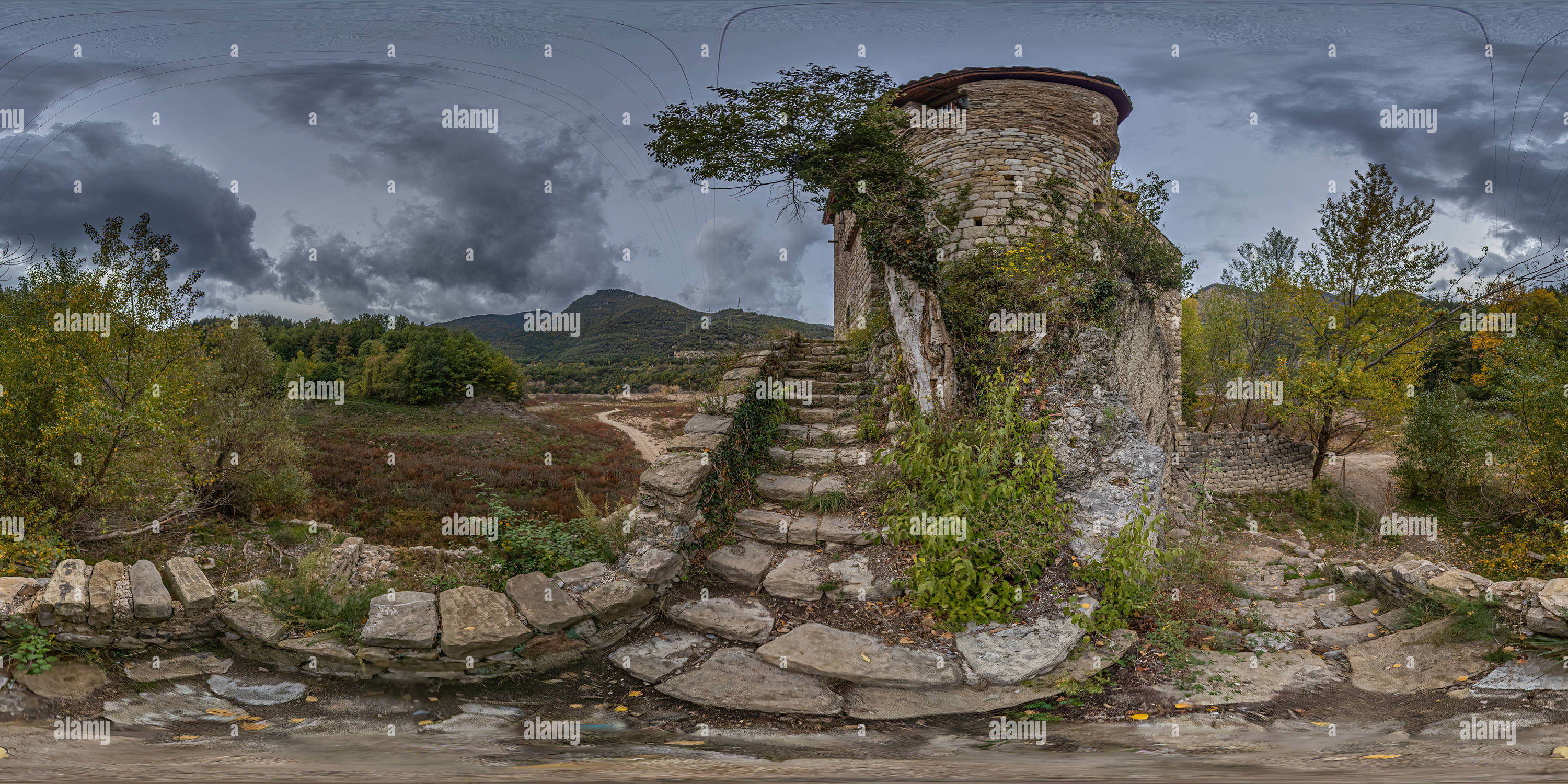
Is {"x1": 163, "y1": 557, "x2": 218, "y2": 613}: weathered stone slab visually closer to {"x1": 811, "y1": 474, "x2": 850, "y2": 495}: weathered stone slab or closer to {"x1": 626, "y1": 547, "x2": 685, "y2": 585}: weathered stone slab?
{"x1": 626, "y1": 547, "x2": 685, "y2": 585}: weathered stone slab

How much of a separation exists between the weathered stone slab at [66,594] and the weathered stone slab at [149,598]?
0.25 metres

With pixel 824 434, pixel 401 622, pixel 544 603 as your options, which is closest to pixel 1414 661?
pixel 824 434

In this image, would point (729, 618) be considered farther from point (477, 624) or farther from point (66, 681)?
point (66, 681)

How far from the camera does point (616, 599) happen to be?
17.5 ft

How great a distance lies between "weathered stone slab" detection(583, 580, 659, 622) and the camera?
5.25 metres

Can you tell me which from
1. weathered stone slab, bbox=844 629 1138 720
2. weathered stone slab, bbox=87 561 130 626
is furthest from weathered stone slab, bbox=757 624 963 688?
weathered stone slab, bbox=87 561 130 626

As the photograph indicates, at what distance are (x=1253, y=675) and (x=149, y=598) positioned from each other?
882 centimetres

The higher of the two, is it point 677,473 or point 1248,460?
point 677,473

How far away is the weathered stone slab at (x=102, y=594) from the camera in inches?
175

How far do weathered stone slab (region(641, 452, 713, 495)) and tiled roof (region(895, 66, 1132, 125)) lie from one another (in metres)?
10.1

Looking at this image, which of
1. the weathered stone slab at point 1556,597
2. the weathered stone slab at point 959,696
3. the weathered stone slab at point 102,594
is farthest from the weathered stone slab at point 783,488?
the weathered stone slab at point 1556,597

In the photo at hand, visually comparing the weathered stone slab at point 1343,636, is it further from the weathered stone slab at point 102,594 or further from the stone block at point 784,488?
the weathered stone slab at point 102,594

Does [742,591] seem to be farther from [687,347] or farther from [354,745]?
[687,347]

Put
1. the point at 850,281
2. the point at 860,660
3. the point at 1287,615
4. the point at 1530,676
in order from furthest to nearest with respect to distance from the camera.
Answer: the point at 850,281, the point at 1287,615, the point at 860,660, the point at 1530,676
